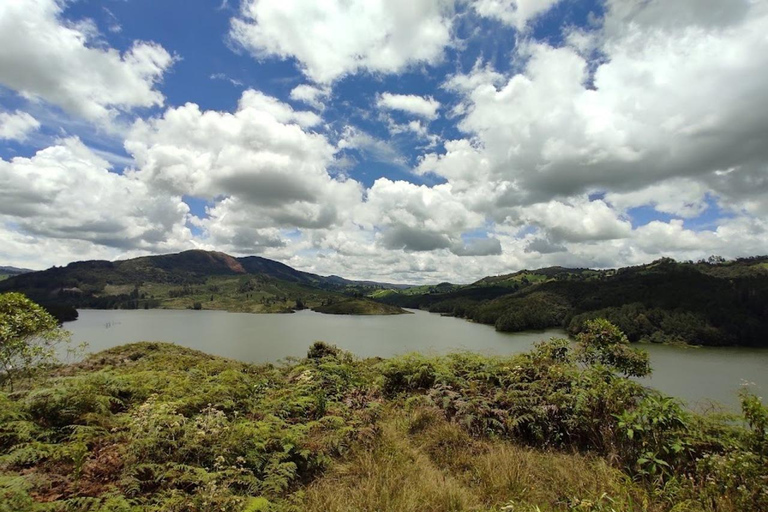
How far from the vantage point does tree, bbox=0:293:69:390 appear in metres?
9.09

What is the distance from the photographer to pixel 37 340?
10250 mm

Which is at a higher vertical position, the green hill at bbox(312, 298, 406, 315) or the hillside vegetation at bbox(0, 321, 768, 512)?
the hillside vegetation at bbox(0, 321, 768, 512)

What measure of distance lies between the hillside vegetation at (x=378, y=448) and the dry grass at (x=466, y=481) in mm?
24

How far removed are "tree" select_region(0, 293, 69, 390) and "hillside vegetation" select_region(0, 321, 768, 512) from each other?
12.2ft

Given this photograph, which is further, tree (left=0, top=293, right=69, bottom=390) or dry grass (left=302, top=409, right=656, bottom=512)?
tree (left=0, top=293, right=69, bottom=390)

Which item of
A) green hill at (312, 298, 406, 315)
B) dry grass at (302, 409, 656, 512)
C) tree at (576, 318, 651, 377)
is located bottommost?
green hill at (312, 298, 406, 315)

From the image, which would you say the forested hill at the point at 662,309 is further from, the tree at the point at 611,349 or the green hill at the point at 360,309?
the tree at the point at 611,349

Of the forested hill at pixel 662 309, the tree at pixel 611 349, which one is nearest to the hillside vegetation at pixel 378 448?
the tree at pixel 611 349

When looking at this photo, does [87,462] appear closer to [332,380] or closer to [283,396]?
[283,396]

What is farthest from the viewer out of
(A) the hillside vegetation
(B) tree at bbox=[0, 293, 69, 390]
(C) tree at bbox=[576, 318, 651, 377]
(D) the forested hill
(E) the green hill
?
(E) the green hill

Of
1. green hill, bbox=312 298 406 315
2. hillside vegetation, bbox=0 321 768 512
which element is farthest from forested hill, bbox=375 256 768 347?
hillside vegetation, bbox=0 321 768 512

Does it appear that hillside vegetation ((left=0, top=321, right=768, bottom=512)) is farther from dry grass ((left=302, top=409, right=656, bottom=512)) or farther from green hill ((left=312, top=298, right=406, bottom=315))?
green hill ((left=312, top=298, right=406, bottom=315))

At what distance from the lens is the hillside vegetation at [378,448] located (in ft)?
13.6

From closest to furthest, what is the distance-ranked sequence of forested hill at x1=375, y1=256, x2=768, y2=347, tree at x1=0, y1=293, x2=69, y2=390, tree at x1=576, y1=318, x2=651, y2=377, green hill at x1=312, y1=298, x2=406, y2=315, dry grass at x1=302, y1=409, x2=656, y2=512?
dry grass at x1=302, y1=409, x2=656, y2=512 → tree at x1=0, y1=293, x2=69, y2=390 → tree at x1=576, y1=318, x2=651, y2=377 → forested hill at x1=375, y1=256, x2=768, y2=347 → green hill at x1=312, y1=298, x2=406, y2=315
